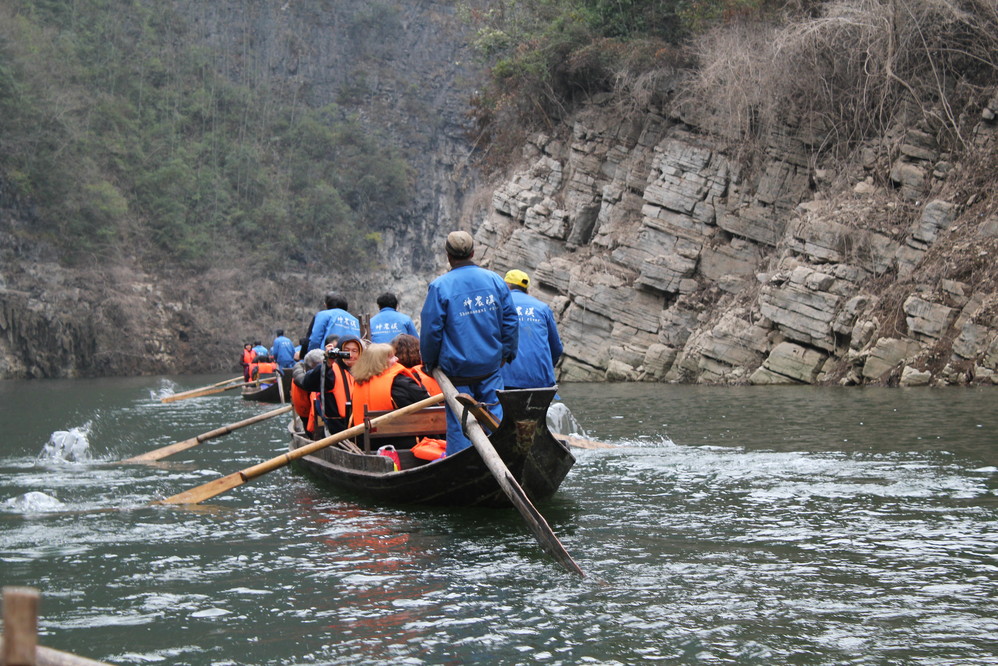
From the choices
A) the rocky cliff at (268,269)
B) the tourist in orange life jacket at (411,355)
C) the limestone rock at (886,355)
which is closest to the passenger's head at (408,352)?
the tourist in orange life jacket at (411,355)

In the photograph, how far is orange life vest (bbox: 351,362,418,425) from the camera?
869 centimetres

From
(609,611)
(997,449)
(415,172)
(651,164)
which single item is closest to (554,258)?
(651,164)

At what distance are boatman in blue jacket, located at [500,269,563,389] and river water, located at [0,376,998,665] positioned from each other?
0.98 metres

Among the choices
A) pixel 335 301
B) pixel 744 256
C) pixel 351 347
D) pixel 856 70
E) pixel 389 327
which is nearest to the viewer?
pixel 351 347

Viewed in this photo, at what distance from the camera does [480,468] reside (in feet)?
23.1

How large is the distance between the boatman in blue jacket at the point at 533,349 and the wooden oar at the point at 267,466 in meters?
0.82

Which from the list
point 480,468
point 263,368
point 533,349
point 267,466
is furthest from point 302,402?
point 263,368

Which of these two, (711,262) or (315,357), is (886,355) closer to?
(711,262)

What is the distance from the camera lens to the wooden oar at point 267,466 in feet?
24.8

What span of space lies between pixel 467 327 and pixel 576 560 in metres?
1.87

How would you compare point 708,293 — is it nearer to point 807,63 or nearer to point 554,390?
point 807,63

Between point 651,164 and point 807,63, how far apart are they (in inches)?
217

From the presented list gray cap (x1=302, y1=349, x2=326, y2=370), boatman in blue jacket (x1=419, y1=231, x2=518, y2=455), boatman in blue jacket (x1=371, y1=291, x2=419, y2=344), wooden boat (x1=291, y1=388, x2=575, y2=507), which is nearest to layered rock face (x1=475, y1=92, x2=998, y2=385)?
boatman in blue jacket (x1=371, y1=291, x2=419, y2=344)

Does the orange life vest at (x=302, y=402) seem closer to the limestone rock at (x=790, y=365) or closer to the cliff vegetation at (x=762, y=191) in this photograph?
the cliff vegetation at (x=762, y=191)
